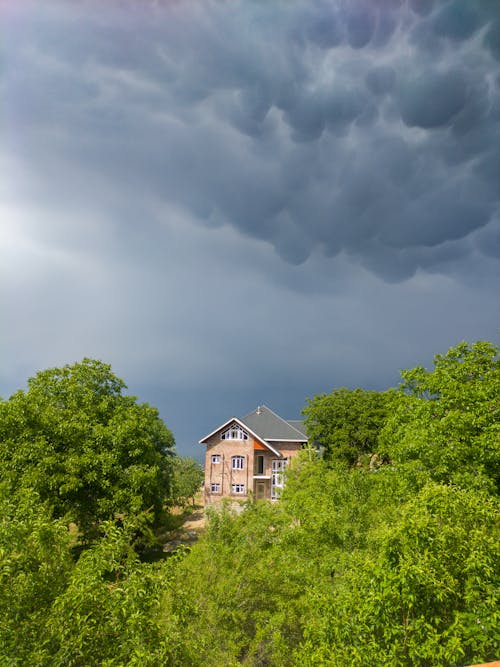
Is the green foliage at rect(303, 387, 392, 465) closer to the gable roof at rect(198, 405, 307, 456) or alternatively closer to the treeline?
the gable roof at rect(198, 405, 307, 456)

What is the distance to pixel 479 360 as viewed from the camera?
20938 mm

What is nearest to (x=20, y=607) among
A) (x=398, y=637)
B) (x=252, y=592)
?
(x=398, y=637)

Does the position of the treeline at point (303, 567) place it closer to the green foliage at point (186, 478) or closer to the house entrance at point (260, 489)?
the green foliage at point (186, 478)

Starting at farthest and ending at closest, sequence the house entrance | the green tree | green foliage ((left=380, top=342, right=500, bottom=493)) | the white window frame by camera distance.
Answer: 1. the house entrance
2. the white window frame
3. the green tree
4. green foliage ((left=380, top=342, right=500, bottom=493))

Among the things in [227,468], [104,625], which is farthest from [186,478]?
[104,625]

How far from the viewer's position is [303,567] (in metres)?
14.5

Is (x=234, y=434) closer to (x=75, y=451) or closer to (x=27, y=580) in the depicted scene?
(x=75, y=451)

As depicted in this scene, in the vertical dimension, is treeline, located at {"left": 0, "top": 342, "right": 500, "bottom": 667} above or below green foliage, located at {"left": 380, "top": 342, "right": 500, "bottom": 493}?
below

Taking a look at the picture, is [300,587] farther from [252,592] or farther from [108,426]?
[108,426]

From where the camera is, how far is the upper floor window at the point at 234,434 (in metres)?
52.5

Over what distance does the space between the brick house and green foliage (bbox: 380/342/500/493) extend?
105 feet

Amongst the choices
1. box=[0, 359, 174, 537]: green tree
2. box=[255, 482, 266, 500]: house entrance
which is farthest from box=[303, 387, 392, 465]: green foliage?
box=[0, 359, 174, 537]: green tree

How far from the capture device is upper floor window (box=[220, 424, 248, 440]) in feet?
172

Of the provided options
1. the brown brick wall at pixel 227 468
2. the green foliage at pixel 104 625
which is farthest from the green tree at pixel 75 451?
the brown brick wall at pixel 227 468
